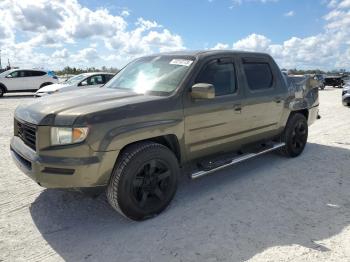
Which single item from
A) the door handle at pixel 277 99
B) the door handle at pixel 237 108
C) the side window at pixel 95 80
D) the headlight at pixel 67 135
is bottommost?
the headlight at pixel 67 135

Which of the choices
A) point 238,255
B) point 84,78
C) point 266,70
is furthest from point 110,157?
point 84,78

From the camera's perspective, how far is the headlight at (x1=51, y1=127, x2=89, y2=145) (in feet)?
10.8

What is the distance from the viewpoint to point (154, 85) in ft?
14.0

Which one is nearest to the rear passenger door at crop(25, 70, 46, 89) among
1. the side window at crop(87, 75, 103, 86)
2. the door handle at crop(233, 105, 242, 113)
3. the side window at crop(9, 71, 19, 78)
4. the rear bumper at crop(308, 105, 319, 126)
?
the side window at crop(9, 71, 19, 78)

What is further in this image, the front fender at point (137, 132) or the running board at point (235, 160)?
the running board at point (235, 160)

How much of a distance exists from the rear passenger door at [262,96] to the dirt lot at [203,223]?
0.76 metres

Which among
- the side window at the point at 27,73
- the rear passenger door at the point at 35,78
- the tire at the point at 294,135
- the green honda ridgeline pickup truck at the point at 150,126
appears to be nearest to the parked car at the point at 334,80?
the rear passenger door at the point at 35,78

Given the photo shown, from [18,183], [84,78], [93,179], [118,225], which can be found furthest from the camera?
A: [84,78]

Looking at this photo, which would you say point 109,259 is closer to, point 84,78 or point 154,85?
point 154,85

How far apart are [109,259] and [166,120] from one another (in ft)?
5.09

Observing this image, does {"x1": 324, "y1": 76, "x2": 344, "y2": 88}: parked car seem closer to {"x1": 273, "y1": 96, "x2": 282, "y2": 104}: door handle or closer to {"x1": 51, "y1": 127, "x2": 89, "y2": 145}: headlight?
{"x1": 273, "y1": 96, "x2": 282, "y2": 104}: door handle

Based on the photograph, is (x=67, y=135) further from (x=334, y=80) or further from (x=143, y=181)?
(x=334, y=80)

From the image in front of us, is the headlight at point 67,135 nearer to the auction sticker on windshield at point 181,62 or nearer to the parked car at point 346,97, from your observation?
the auction sticker on windshield at point 181,62

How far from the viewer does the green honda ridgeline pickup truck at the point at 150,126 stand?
3.35 metres
